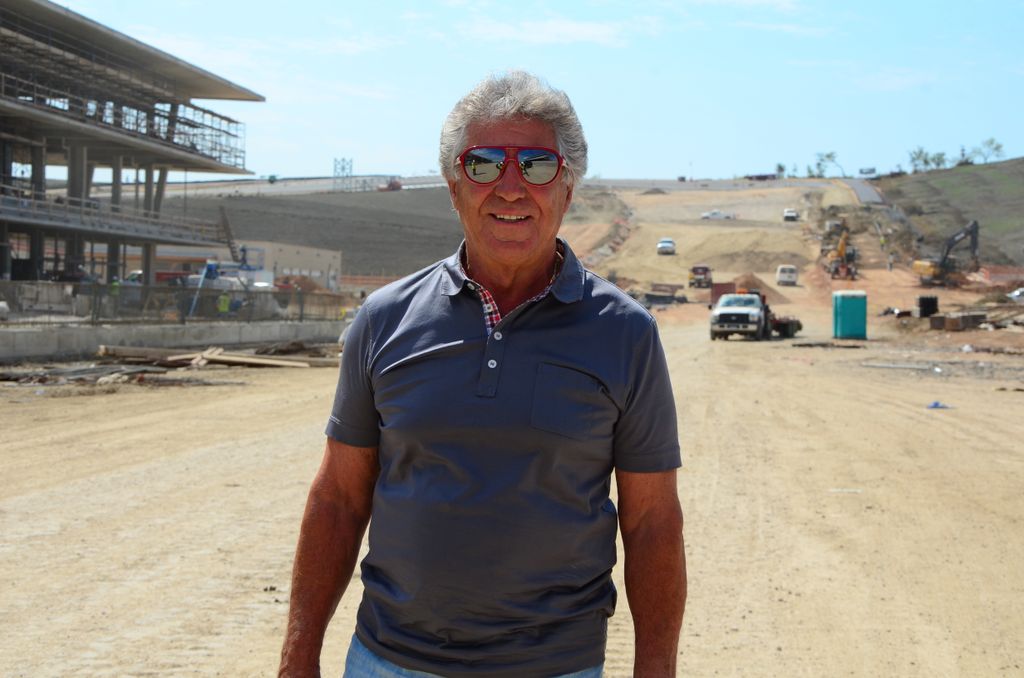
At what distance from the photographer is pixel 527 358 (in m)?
2.63

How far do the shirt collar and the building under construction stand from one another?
55717 millimetres

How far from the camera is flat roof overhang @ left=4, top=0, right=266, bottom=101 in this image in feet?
192

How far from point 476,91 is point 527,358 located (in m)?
0.81

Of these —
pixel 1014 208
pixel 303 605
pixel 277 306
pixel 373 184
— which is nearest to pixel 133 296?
pixel 277 306

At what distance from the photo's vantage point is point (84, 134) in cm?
6334

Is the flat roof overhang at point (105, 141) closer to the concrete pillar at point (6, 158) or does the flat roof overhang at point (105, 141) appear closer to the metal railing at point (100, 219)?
the concrete pillar at point (6, 158)

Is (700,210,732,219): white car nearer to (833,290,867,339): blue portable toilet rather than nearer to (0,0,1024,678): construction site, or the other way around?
(0,0,1024,678): construction site

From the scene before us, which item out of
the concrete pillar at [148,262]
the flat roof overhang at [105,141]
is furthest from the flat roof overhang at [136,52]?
the concrete pillar at [148,262]

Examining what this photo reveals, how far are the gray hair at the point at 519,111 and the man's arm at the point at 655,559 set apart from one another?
0.89 meters

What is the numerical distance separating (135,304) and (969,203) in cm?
11152

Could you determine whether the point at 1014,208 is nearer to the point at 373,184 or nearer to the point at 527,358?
the point at 373,184

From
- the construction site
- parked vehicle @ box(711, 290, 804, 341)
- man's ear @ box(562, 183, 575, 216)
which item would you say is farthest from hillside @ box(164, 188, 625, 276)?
man's ear @ box(562, 183, 575, 216)

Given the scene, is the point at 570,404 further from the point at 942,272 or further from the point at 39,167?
the point at 942,272

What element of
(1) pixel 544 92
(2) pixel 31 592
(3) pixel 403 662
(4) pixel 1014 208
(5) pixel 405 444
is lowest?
(2) pixel 31 592
